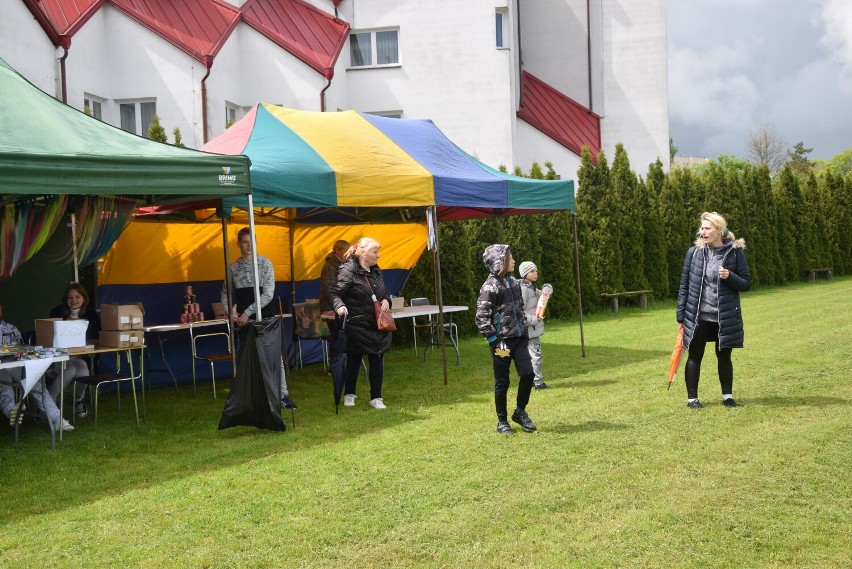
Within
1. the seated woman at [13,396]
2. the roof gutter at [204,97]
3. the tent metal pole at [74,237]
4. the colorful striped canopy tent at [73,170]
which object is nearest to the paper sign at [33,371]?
the seated woman at [13,396]

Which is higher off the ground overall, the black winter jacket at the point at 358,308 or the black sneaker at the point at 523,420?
the black winter jacket at the point at 358,308

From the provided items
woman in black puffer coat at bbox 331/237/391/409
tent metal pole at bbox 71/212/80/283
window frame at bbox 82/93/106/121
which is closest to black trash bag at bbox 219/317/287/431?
woman in black puffer coat at bbox 331/237/391/409

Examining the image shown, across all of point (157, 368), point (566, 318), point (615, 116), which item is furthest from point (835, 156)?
point (157, 368)

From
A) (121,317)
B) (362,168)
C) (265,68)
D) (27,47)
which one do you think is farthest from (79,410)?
(265,68)

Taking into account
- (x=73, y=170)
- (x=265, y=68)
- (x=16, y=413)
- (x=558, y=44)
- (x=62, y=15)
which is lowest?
(x=16, y=413)

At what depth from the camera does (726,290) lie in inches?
318

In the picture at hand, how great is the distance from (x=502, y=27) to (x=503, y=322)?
19.0 metres

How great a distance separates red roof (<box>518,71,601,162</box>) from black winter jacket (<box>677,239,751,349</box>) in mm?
18534

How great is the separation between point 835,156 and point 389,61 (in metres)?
102

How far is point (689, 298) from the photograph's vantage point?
27.2 feet

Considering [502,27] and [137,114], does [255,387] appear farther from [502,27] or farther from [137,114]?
[502,27]

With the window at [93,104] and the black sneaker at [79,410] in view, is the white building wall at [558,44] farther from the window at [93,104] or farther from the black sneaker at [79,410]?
the black sneaker at [79,410]

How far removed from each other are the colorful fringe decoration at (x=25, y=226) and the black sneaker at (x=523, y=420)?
4.53m

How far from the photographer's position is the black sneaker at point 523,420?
7.67 metres
